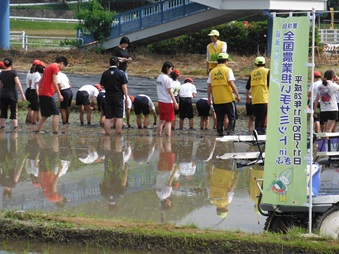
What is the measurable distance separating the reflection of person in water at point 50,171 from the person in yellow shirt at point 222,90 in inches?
129

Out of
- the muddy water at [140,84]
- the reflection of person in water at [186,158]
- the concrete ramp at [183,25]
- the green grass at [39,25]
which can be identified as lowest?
the reflection of person in water at [186,158]

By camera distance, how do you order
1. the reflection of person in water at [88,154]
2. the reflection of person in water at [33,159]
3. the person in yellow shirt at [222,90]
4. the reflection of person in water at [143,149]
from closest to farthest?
the reflection of person in water at [33,159] → the reflection of person in water at [88,154] → the reflection of person in water at [143,149] → the person in yellow shirt at [222,90]

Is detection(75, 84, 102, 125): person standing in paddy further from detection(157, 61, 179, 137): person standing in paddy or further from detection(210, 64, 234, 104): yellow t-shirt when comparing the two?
detection(210, 64, 234, 104): yellow t-shirt

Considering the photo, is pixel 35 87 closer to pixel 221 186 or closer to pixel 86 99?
pixel 86 99

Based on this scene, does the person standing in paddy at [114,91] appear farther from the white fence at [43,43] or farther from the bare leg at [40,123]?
the white fence at [43,43]

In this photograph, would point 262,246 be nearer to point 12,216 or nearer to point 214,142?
point 12,216

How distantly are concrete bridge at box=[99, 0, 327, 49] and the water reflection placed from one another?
1434 cm

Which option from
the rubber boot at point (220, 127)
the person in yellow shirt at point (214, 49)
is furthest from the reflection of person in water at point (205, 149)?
the person in yellow shirt at point (214, 49)

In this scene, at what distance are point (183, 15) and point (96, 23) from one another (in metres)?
3.71

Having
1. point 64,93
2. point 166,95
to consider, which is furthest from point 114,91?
point 64,93

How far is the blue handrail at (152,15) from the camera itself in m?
31.2

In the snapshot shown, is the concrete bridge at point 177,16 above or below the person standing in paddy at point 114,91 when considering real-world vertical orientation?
above

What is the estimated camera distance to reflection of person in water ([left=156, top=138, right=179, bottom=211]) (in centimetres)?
1025

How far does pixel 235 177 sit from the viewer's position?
38.7 ft
